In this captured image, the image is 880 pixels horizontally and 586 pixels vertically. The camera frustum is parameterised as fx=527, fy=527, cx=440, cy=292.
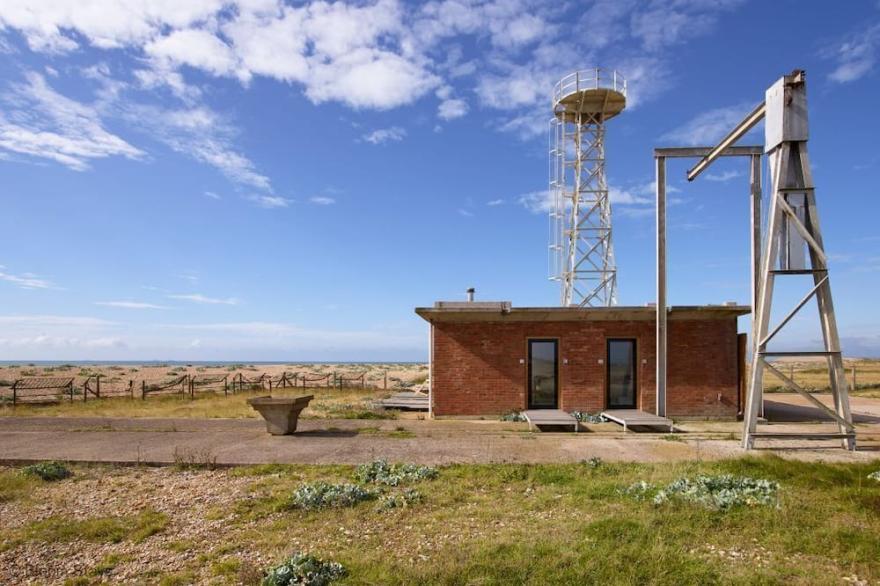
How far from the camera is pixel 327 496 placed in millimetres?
6875

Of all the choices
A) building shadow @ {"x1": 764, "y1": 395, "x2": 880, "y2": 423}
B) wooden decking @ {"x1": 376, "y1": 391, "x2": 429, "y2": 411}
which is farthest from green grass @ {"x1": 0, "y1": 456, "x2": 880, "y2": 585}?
wooden decking @ {"x1": 376, "y1": 391, "x2": 429, "y2": 411}

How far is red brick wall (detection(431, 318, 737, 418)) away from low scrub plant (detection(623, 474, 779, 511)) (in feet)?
26.5

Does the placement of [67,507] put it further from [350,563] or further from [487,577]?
[487,577]

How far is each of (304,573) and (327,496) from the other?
228 centimetres

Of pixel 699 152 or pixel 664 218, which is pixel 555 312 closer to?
pixel 664 218

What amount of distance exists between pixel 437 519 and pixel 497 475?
2.14m

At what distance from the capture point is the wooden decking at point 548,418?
12.9 m

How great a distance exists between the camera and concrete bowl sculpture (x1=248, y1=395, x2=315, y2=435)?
473 inches

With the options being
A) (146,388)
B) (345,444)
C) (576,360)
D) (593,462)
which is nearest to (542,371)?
(576,360)

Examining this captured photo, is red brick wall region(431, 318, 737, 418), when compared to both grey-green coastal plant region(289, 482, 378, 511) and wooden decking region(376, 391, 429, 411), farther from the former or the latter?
grey-green coastal plant region(289, 482, 378, 511)

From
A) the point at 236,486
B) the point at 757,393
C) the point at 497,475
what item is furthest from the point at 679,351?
the point at 236,486

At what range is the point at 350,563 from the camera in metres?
4.99

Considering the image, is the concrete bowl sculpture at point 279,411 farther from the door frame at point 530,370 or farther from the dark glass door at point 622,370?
the dark glass door at point 622,370

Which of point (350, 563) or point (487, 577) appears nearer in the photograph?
point (487, 577)
